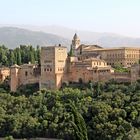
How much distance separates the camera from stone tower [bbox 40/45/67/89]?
1235 inches

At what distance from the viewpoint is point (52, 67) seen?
31.4m

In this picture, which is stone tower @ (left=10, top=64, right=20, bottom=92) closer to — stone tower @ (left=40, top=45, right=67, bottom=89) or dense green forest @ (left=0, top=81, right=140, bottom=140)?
dense green forest @ (left=0, top=81, right=140, bottom=140)

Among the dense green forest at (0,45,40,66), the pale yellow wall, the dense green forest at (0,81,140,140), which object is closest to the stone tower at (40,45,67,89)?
the dense green forest at (0,81,140,140)

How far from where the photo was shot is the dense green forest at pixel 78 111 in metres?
25.7

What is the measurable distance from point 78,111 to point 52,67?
5311mm

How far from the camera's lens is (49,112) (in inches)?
1137

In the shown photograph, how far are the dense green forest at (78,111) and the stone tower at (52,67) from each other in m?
0.58

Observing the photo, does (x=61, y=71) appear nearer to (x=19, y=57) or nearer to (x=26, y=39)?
(x=19, y=57)

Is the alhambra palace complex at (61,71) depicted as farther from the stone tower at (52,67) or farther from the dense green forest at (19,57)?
the dense green forest at (19,57)

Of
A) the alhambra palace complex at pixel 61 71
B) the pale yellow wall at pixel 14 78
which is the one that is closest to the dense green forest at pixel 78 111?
the alhambra palace complex at pixel 61 71

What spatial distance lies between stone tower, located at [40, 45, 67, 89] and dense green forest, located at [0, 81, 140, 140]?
1.91 ft

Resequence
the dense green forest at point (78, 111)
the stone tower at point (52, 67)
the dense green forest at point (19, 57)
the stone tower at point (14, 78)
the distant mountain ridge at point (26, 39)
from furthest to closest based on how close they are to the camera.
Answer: the distant mountain ridge at point (26, 39) → the dense green forest at point (19, 57) → the stone tower at point (14, 78) → the stone tower at point (52, 67) → the dense green forest at point (78, 111)

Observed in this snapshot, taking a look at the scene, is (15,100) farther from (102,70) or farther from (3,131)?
(102,70)

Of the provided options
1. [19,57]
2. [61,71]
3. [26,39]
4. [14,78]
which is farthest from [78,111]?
[26,39]
